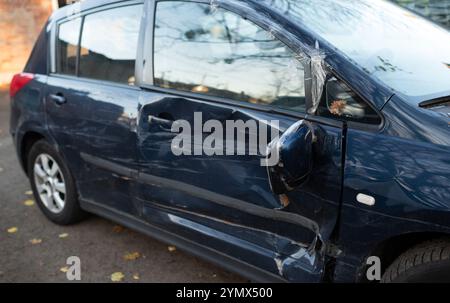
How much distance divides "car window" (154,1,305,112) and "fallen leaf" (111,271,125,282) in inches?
48.6

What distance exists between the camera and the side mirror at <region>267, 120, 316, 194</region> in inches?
77.0

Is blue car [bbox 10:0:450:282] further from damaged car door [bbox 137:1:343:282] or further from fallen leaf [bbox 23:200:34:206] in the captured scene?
fallen leaf [bbox 23:200:34:206]

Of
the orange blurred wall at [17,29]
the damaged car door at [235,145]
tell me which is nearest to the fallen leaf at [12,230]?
the damaged car door at [235,145]

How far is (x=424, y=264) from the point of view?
1.88 meters

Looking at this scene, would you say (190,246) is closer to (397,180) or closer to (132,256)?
(132,256)

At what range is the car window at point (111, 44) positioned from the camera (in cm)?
294

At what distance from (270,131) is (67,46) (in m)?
1.95

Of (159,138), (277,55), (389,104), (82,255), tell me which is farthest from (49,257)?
(389,104)

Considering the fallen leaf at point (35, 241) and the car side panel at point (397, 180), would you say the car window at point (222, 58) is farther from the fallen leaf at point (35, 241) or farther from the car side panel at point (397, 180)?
the fallen leaf at point (35, 241)

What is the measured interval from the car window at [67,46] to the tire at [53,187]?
585 millimetres

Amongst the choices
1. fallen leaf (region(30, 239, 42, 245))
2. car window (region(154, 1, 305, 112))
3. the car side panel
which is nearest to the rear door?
car window (region(154, 1, 305, 112))

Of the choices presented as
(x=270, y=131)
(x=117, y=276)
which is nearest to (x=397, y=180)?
(x=270, y=131)

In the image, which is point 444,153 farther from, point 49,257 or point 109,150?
point 49,257
